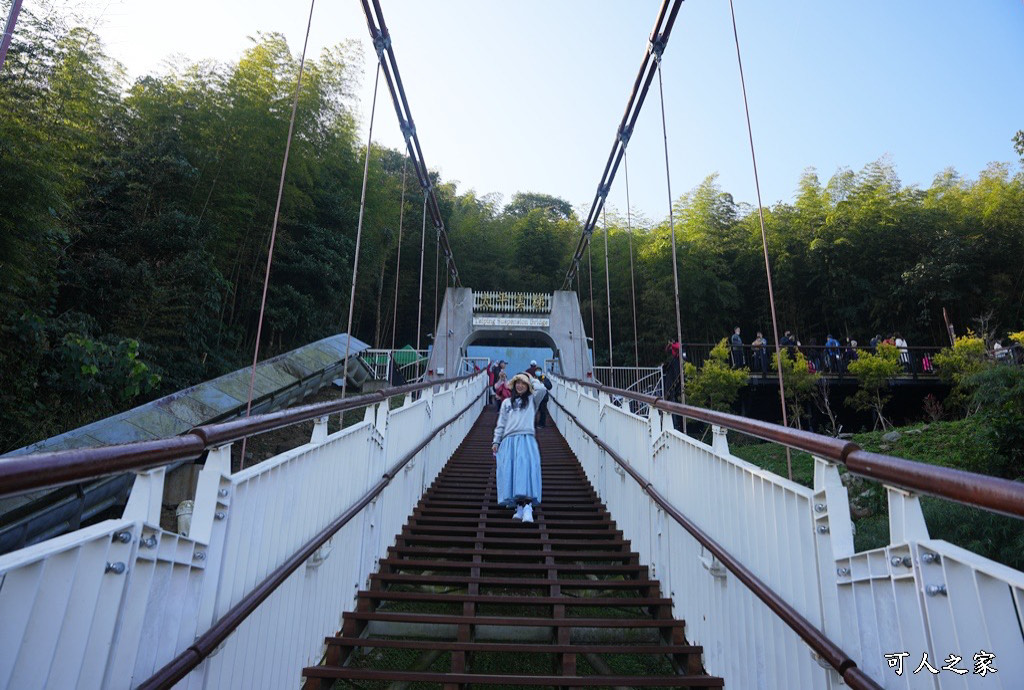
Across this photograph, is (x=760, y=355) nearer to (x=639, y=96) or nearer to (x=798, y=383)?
(x=798, y=383)

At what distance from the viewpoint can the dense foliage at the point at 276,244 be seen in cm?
648

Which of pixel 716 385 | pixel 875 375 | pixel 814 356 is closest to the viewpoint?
pixel 716 385

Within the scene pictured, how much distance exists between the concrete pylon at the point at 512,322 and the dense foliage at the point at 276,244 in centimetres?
221

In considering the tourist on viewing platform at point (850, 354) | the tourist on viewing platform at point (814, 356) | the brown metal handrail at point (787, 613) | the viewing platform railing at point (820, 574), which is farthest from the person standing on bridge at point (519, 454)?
the tourist on viewing platform at point (850, 354)

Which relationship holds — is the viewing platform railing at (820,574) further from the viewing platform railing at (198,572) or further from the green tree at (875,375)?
the green tree at (875,375)

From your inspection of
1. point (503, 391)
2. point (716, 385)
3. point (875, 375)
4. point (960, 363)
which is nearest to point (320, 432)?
point (503, 391)

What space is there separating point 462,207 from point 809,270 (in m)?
15.4

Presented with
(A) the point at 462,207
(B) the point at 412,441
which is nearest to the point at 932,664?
(B) the point at 412,441

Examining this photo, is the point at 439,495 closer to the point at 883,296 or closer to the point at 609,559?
the point at 609,559

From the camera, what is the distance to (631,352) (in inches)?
762

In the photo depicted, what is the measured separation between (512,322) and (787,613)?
642 inches

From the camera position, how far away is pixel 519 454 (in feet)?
12.6

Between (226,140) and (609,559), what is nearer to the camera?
(609,559)

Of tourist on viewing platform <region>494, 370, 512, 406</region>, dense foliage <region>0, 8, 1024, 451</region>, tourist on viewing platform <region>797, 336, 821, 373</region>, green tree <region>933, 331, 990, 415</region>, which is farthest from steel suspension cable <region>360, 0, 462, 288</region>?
green tree <region>933, 331, 990, 415</region>
